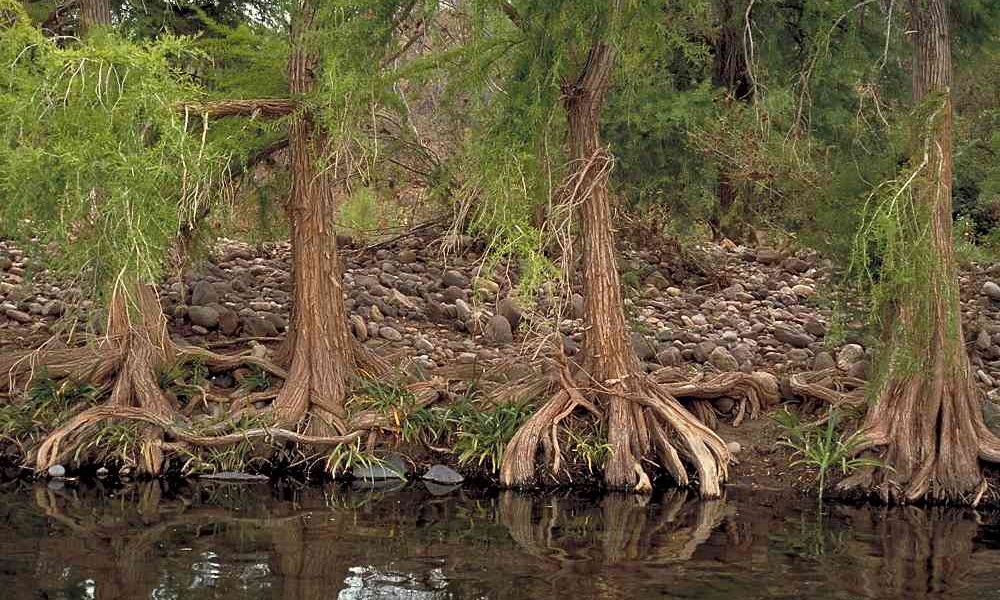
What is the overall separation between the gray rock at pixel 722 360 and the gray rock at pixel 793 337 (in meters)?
1.00

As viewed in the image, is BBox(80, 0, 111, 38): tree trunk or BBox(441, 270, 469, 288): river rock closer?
BBox(80, 0, 111, 38): tree trunk

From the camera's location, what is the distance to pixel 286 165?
12.1 m

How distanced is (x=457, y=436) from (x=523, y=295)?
219 cm

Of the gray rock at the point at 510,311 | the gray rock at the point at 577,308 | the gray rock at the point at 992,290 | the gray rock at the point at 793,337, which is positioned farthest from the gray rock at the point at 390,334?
the gray rock at the point at 992,290

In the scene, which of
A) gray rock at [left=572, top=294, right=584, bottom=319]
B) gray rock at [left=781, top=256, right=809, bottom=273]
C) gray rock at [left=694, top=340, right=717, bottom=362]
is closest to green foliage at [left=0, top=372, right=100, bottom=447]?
gray rock at [left=572, top=294, right=584, bottom=319]

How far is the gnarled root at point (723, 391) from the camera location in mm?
10953

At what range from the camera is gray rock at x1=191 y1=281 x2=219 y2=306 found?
1353 cm

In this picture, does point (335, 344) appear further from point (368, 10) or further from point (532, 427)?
point (368, 10)

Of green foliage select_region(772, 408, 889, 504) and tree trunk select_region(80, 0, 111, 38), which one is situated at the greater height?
tree trunk select_region(80, 0, 111, 38)

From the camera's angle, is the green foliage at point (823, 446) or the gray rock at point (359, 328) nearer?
the green foliage at point (823, 446)

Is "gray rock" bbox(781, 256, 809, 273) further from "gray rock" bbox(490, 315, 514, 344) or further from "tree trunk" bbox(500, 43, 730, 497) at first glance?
"tree trunk" bbox(500, 43, 730, 497)

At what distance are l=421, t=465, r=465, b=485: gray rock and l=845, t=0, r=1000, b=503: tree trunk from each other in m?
3.24

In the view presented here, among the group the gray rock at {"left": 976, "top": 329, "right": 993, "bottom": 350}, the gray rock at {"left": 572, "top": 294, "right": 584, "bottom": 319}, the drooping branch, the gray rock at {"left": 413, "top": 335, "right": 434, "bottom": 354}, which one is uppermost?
the drooping branch

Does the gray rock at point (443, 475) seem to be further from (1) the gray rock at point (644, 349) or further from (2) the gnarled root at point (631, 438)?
(1) the gray rock at point (644, 349)
